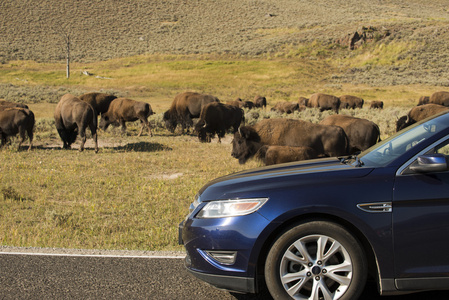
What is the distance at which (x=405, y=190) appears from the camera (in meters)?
3.78

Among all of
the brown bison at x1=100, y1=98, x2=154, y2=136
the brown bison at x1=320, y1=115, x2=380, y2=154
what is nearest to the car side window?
the brown bison at x1=320, y1=115, x2=380, y2=154

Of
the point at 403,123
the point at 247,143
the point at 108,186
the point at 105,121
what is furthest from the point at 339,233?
the point at 105,121

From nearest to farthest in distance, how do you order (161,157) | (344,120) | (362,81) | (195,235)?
(195,235) → (344,120) → (161,157) → (362,81)

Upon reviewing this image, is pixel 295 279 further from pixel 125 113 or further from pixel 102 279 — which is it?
pixel 125 113

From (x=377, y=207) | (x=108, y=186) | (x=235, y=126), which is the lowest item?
(x=235, y=126)

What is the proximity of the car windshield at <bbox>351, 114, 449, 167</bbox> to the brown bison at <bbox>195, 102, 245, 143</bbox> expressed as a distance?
48.9 feet

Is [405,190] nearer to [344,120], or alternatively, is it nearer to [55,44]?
[344,120]

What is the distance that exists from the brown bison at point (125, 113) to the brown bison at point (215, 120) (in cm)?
281

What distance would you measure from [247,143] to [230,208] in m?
7.61

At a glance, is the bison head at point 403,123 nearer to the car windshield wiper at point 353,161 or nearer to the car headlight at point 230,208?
the car windshield wiper at point 353,161

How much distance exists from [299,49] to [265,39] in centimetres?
1009

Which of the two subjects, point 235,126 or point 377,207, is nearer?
point 377,207

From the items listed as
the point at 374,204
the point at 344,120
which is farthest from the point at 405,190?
the point at 344,120

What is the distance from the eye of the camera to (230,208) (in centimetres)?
403
